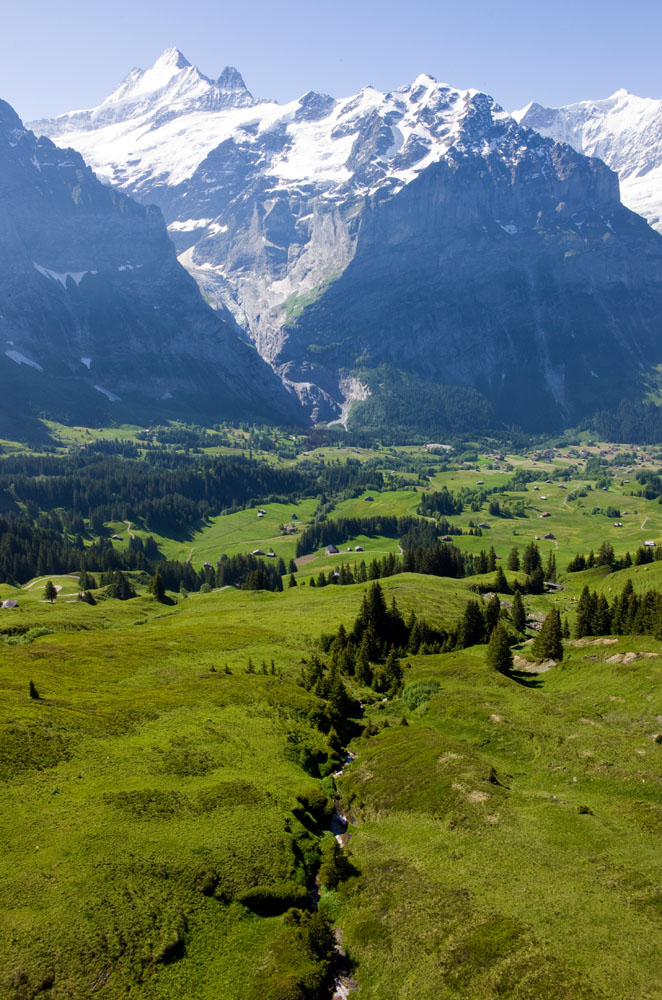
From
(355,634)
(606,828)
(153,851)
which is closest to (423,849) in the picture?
(606,828)

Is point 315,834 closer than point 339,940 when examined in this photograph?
No

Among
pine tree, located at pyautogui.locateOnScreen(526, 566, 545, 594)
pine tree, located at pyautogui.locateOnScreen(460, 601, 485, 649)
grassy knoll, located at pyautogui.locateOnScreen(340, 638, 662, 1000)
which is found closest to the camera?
grassy knoll, located at pyautogui.locateOnScreen(340, 638, 662, 1000)

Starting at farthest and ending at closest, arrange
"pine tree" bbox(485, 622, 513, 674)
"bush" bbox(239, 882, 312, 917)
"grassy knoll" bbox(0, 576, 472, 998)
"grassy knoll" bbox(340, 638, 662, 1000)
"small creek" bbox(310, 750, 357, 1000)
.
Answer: "pine tree" bbox(485, 622, 513, 674) → "bush" bbox(239, 882, 312, 917) → "small creek" bbox(310, 750, 357, 1000) → "grassy knoll" bbox(340, 638, 662, 1000) → "grassy knoll" bbox(0, 576, 472, 998)

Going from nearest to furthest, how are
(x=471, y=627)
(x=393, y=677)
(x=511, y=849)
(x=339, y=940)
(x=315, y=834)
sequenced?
1. (x=339, y=940)
2. (x=511, y=849)
3. (x=315, y=834)
4. (x=393, y=677)
5. (x=471, y=627)

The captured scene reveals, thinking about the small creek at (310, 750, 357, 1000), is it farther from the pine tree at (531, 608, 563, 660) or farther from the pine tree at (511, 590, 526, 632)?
the pine tree at (511, 590, 526, 632)

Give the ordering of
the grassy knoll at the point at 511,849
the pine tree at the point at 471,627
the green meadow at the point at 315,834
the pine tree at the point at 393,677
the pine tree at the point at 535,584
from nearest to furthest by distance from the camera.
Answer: the green meadow at the point at 315,834
the grassy knoll at the point at 511,849
the pine tree at the point at 393,677
the pine tree at the point at 471,627
the pine tree at the point at 535,584

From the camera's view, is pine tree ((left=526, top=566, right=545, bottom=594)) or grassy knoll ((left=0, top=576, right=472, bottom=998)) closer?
grassy knoll ((left=0, top=576, right=472, bottom=998))

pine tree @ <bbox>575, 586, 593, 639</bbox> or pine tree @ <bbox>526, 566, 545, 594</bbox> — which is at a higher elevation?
pine tree @ <bbox>575, 586, 593, 639</bbox>

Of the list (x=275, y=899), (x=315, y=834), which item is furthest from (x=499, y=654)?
(x=275, y=899)

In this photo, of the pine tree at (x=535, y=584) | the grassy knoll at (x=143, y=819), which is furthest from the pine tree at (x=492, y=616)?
the pine tree at (x=535, y=584)

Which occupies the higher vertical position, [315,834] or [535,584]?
[315,834]

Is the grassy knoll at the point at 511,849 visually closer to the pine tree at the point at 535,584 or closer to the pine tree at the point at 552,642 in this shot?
the pine tree at the point at 552,642

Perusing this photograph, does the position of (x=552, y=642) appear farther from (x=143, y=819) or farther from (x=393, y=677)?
(x=143, y=819)

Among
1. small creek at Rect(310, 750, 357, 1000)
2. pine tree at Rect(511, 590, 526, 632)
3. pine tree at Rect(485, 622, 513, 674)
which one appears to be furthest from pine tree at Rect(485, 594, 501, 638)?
small creek at Rect(310, 750, 357, 1000)
